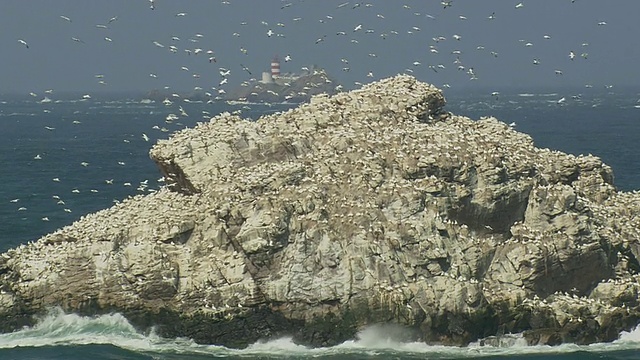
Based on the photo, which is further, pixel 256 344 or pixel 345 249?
pixel 345 249

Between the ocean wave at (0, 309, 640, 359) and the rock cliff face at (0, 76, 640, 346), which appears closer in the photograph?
the ocean wave at (0, 309, 640, 359)

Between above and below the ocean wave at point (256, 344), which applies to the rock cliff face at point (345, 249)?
above

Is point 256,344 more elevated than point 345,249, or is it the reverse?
point 345,249

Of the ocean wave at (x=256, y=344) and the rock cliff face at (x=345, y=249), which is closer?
the ocean wave at (x=256, y=344)

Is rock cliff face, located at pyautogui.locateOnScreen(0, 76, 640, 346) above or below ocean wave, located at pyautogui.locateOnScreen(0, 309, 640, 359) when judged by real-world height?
above
